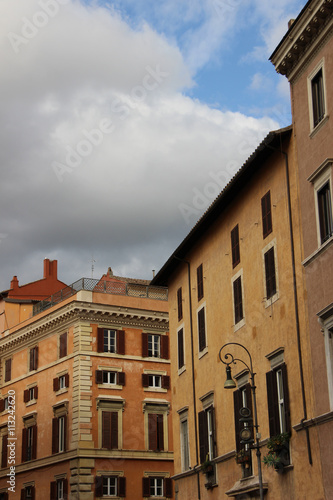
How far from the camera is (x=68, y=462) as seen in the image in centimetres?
4666

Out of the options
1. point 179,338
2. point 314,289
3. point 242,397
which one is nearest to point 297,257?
point 314,289

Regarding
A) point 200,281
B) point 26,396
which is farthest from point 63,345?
point 200,281

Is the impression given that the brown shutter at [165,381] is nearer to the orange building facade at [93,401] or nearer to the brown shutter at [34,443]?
the orange building facade at [93,401]

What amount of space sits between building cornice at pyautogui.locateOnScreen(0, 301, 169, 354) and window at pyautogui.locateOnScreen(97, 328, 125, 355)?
21.2 inches

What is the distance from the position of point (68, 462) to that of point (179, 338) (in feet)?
52.5

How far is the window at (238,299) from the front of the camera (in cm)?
2759

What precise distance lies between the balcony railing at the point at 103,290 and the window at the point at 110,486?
11765 millimetres

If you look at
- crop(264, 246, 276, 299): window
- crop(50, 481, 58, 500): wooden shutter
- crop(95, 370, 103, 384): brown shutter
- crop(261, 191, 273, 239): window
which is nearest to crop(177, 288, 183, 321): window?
crop(261, 191, 273, 239): window

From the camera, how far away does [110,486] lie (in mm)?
46344

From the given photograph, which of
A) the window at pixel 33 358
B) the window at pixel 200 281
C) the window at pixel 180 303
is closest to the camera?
the window at pixel 200 281

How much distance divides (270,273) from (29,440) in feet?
104

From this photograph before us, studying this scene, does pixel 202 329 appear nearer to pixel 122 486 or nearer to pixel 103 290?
pixel 122 486

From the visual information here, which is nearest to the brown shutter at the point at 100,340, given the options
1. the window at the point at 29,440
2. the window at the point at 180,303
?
the window at the point at 29,440

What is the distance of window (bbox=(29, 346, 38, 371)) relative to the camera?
52656mm
